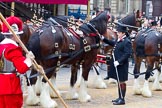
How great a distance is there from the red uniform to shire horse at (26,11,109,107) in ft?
9.45

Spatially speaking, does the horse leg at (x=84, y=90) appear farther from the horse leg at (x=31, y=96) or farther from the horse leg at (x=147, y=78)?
the horse leg at (x=147, y=78)

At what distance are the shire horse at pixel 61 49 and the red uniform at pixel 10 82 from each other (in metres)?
2.88

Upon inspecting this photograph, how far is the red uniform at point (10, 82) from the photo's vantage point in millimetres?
6035

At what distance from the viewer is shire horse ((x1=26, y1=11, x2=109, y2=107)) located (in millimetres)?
9320

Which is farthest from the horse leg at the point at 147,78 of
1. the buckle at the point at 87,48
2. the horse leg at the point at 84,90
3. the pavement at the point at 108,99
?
the buckle at the point at 87,48

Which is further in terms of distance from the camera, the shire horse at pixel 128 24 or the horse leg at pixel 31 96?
the shire horse at pixel 128 24

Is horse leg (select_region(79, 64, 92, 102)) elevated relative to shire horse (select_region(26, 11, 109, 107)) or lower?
lower

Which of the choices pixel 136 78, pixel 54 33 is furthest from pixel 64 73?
pixel 54 33

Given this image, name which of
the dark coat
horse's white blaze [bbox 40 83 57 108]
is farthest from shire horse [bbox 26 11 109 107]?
the dark coat

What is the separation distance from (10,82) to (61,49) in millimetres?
3392

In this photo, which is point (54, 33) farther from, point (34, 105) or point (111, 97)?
point (111, 97)

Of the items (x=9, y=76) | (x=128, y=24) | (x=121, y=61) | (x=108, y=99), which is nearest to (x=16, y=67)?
(x=9, y=76)

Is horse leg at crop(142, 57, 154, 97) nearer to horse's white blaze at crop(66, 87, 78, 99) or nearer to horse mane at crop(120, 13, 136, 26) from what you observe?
horse mane at crop(120, 13, 136, 26)

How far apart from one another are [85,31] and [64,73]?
5.71 m
